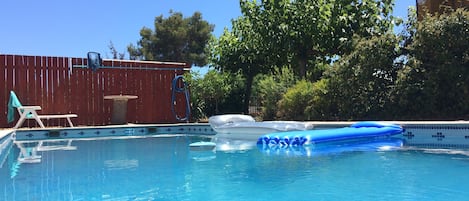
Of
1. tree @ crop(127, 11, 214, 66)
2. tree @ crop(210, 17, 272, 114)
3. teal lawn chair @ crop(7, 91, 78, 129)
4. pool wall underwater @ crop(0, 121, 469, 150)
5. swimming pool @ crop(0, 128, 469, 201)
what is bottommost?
swimming pool @ crop(0, 128, 469, 201)

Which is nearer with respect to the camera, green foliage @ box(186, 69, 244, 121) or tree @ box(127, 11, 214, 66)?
green foliage @ box(186, 69, 244, 121)

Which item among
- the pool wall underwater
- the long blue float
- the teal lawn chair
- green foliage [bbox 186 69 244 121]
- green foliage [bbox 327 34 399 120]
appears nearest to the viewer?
the long blue float

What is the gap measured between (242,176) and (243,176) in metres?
0.01

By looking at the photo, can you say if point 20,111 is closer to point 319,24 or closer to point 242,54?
point 242,54

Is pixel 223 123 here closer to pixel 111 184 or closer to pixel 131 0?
pixel 111 184

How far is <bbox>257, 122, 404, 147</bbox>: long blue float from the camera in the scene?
24.9 feet

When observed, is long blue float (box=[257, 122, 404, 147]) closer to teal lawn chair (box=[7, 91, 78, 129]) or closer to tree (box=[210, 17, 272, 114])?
tree (box=[210, 17, 272, 114])

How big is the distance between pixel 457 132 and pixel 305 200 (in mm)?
5298

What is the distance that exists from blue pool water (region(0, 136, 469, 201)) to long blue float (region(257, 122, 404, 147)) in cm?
77

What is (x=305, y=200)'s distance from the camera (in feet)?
11.9

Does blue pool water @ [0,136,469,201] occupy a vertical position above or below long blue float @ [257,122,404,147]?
below

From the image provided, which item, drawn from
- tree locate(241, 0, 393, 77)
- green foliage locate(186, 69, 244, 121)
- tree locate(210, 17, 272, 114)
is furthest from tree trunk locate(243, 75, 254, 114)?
tree locate(241, 0, 393, 77)

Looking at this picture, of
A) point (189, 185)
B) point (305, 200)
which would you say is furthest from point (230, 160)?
point (305, 200)

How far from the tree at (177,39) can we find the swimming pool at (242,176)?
82.9 ft
